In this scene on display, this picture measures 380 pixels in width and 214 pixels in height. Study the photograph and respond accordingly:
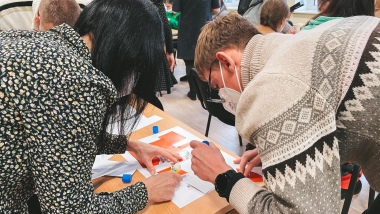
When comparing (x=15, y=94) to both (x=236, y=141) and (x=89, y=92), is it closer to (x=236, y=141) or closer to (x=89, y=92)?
(x=89, y=92)

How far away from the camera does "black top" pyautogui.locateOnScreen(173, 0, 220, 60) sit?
313 cm

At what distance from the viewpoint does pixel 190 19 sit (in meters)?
3.20

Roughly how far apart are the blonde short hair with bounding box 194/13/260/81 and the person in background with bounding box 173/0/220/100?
207 cm

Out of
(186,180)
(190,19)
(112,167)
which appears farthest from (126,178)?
(190,19)

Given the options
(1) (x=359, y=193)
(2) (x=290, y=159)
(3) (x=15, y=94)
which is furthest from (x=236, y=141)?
(3) (x=15, y=94)

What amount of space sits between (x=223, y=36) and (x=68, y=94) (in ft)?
1.68

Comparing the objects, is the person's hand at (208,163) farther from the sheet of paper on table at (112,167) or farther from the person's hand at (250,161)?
the sheet of paper on table at (112,167)

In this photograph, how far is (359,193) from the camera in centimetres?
192

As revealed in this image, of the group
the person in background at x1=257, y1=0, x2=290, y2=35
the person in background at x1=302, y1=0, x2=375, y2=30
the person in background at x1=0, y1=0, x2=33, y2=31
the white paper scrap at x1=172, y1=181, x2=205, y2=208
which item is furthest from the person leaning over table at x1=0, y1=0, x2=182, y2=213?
the person in background at x1=257, y1=0, x2=290, y2=35

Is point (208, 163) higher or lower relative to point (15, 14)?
lower

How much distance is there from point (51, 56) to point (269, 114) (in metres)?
0.54

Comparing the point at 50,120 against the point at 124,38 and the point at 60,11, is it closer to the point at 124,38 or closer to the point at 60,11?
the point at 124,38

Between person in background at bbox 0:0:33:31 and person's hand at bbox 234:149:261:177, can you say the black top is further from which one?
person's hand at bbox 234:149:261:177

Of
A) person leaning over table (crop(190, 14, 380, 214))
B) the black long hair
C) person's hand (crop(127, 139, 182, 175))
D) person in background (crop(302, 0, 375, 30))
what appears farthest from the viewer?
person in background (crop(302, 0, 375, 30))
